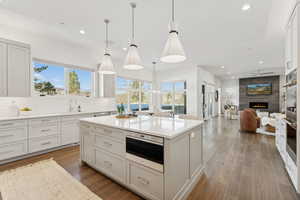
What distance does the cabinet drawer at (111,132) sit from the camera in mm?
1849

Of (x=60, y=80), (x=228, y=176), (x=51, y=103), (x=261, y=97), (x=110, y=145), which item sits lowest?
(x=228, y=176)

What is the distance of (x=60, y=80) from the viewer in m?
3.96

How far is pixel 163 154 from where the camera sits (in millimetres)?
1422

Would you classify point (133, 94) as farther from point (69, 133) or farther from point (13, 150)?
point (13, 150)

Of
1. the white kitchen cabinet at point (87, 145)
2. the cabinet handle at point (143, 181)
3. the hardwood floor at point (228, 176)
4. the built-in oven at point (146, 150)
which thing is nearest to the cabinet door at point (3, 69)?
the hardwood floor at point (228, 176)

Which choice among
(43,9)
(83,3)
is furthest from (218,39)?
(43,9)

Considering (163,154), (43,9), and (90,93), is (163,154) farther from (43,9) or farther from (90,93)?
(90,93)

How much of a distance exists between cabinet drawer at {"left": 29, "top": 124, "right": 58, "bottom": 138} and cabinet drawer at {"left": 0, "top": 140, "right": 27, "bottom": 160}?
0.21 metres

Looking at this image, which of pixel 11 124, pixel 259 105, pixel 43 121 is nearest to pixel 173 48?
pixel 43 121

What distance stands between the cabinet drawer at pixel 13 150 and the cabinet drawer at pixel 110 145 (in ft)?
6.40

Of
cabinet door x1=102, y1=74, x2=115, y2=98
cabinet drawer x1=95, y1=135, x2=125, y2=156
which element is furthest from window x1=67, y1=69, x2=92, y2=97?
cabinet drawer x1=95, y1=135, x2=125, y2=156

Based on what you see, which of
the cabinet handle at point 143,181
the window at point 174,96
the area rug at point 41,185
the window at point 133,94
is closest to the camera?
the cabinet handle at point 143,181

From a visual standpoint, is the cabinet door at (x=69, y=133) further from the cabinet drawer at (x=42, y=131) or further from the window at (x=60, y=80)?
the window at (x=60, y=80)

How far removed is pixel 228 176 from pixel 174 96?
5.53 m
